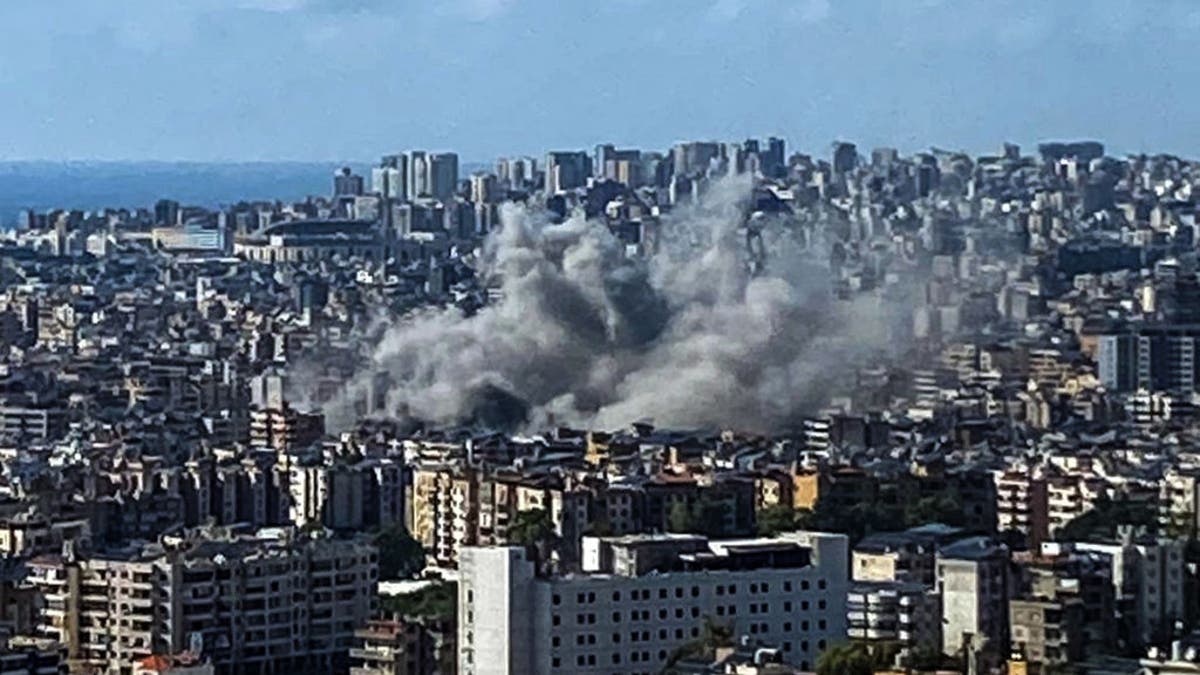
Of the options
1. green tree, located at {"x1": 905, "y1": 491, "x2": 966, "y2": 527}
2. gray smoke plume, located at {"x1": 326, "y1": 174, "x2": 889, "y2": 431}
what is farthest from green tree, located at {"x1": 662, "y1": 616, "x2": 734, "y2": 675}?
gray smoke plume, located at {"x1": 326, "y1": 174, "x2": 889, "y2": 431}

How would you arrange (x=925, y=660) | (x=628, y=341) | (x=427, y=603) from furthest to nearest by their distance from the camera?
(x=628, y=341)
(x=427, y=603)
(x=925, y=660)

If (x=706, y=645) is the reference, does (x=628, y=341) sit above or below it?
above

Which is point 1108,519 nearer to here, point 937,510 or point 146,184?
point 937,510

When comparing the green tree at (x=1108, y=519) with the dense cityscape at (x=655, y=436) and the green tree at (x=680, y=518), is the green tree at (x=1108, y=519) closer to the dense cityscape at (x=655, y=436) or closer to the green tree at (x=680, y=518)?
the dense cityscape at (x=655, y=436)

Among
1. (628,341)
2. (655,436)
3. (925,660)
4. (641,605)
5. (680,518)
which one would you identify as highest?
(628,341)

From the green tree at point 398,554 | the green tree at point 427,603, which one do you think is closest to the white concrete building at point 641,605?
the green tree at point 427,603

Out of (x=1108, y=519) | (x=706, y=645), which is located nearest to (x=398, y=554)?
(x=1108, y=519)

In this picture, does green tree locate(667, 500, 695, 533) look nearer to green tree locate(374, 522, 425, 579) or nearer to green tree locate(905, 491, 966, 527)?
green tree locate(905, 491, 966, 527)

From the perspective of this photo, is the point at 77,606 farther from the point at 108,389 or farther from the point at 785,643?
the point at 108,389
